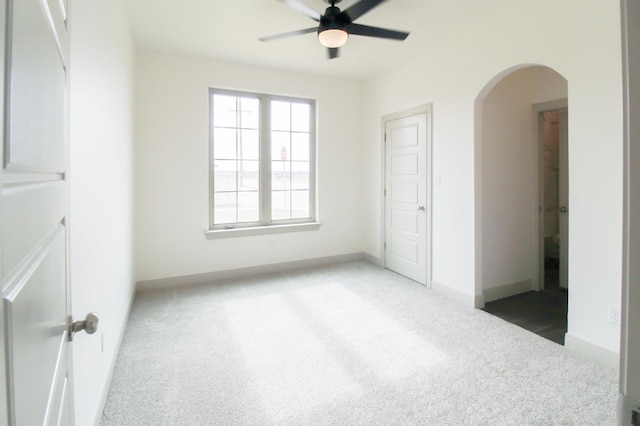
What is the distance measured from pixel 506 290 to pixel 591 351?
1389mm

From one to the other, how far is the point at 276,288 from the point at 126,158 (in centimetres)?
210

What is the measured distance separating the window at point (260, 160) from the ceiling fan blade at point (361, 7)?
7.48 feet

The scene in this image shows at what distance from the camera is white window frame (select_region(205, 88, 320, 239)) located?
14.3ft

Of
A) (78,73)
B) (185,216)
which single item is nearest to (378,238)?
(185,216)

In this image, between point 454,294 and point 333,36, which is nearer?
point 333,36

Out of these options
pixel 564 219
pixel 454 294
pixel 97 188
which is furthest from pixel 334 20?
pixel 564 219

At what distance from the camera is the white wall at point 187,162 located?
3916mm

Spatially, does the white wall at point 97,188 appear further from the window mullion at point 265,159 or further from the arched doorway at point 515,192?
the arched doorway at point 515,192

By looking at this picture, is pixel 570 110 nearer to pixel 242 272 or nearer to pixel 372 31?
pixel 372 31

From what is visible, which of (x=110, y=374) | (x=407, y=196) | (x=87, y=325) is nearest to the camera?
(x=87, y=325)

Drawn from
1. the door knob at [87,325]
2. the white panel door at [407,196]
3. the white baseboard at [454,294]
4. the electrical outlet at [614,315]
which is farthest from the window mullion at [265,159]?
the door knob at [87,325]

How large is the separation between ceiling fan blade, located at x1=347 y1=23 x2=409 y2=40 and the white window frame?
6.99ft

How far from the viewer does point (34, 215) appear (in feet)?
1.83

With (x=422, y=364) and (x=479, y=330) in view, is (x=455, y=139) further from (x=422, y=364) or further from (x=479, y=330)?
(x=422, y=364)
